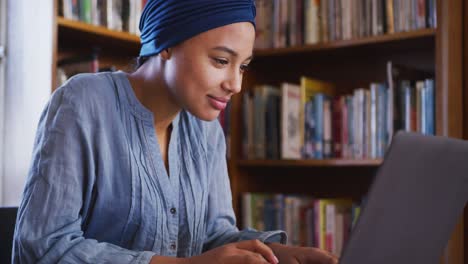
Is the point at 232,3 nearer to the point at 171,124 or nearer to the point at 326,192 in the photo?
the point at 171,124

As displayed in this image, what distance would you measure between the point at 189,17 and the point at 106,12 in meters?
1.01

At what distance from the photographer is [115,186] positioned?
3.78 feet

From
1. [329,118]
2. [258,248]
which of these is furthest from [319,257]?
[329,118]

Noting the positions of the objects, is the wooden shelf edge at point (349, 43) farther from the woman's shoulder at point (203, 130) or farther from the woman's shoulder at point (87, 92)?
the woman's shoulder at point (87, 92)

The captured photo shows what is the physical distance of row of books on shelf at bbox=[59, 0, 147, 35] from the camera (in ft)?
6.48

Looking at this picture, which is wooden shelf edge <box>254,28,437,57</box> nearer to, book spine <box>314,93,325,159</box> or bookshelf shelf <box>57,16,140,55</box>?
book spine <box>314,93,325,159</box>

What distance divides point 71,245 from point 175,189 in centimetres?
29

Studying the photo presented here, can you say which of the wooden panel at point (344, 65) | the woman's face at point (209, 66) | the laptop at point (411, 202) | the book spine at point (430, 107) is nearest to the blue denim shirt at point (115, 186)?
the woman's face at point (209, 66)

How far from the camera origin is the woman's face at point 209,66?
1148 millimetres

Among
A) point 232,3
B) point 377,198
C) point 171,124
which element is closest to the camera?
point 377,198

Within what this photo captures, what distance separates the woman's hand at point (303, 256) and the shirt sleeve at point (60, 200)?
0.23m

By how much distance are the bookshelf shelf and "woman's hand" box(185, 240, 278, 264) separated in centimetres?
123

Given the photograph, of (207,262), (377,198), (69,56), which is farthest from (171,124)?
(69,56)

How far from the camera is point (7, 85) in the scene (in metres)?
1.94
